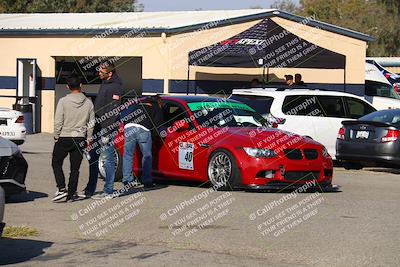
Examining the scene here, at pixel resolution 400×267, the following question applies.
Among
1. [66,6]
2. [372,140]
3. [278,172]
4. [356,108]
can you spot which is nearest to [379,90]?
[356,108]

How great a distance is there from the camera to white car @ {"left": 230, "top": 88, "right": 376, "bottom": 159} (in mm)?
17484

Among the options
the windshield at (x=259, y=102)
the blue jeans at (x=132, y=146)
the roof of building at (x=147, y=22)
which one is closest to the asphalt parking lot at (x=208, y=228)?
the blue jeans at (x=132, y=146)

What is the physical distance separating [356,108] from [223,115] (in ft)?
19.1

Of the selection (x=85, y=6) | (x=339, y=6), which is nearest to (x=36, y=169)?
(x=85, y=6)

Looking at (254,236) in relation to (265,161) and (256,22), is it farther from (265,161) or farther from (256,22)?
(256,22)

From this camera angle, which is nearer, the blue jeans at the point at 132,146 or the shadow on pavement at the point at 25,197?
the shadow on pavement at the point at 25,197

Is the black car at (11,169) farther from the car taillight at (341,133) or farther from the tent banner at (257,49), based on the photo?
the tent banner at (257,49)

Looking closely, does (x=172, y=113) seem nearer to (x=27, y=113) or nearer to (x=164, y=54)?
(x=164, y=54)

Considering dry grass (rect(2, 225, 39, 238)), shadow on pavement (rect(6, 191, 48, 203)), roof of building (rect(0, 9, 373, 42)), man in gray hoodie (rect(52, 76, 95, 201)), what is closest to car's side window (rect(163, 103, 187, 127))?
man in gray hoodie (rect(52, 76, 95, 201))

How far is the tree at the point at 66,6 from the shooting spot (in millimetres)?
55656

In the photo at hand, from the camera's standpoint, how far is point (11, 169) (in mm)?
10258

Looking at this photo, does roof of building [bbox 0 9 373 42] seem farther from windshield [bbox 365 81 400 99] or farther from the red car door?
the red car door

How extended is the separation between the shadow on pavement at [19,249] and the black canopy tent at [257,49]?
633 inches

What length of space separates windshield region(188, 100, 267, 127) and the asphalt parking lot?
3.70 feet
